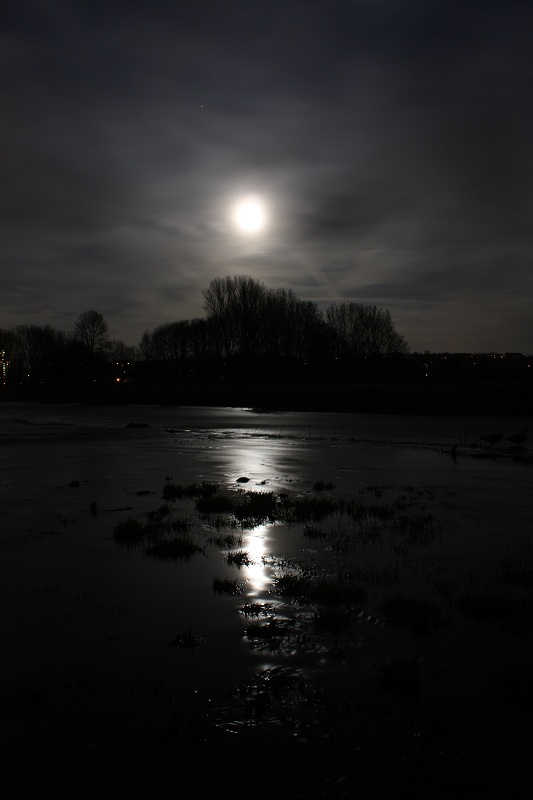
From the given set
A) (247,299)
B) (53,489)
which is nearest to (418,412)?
(53,489)

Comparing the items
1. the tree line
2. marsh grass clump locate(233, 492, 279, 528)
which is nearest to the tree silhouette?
the tree line

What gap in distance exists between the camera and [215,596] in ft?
26.8

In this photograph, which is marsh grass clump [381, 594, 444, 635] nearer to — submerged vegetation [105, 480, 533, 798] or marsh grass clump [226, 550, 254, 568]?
submerged vegetation [105, 480, 533, 798]

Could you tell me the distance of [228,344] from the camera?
14838cm

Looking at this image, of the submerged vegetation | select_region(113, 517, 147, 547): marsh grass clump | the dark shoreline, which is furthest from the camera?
the dark shoreline

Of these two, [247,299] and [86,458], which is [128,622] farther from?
[247,299]

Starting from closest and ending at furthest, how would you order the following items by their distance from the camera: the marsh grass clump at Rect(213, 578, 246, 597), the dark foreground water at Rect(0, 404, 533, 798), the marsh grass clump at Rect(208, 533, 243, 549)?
the dark foreground water at Rect(0, 404, 533, 798) → the marsh grass clump at Rect(213, 578, 246, 597) → the marsh grass clump at Rect(208, 533, 243, 549)

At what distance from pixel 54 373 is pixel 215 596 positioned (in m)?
169

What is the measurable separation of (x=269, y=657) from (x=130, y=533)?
5565 mm

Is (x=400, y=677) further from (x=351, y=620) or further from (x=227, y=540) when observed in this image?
(x=227, y=540)

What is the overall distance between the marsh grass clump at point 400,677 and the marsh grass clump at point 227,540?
508 centimetres

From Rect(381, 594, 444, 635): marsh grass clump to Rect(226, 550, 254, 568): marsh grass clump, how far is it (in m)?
2.58

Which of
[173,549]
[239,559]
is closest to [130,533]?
[173,549]

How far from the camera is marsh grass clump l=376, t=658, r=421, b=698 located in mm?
5590
